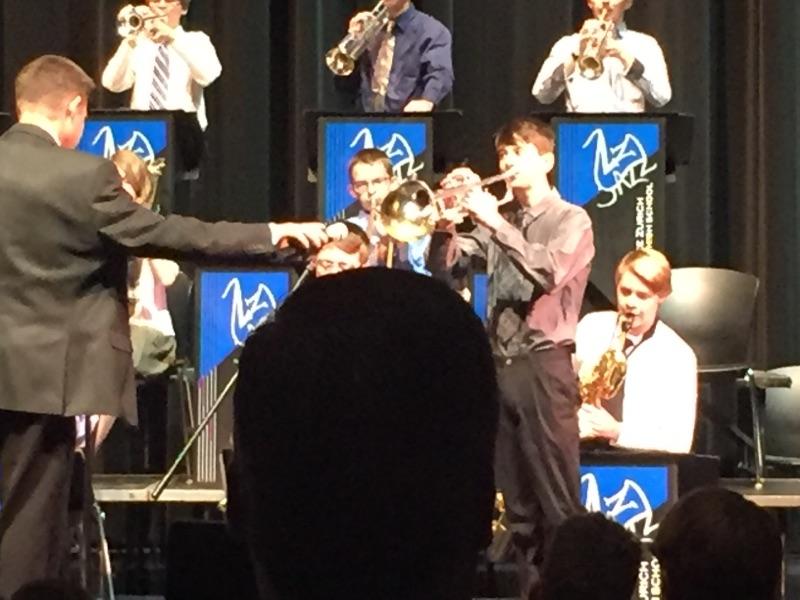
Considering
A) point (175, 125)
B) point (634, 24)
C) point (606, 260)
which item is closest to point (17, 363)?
point (175, 125)

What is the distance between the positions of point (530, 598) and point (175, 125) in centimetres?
420

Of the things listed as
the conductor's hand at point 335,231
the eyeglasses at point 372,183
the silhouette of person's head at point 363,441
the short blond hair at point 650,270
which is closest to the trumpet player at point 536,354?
the short blond hair at point 650,270

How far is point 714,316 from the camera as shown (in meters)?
5.91

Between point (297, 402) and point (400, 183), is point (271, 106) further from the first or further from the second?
point (297, 402)

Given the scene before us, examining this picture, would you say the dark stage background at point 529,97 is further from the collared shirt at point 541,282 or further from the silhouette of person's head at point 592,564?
the silhouette of person's head at point 592,564

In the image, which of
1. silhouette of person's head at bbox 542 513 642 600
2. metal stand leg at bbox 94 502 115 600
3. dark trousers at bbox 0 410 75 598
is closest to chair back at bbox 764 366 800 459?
metal stand leg at bbox 94 502 115 600

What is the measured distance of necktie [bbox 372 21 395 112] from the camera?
6230mm

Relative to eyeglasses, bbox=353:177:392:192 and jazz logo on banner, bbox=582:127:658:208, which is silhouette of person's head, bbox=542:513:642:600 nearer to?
eyeglasses, bbox=353:177:392:192

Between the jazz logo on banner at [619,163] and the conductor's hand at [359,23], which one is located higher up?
the conductor's hand at [359,23]

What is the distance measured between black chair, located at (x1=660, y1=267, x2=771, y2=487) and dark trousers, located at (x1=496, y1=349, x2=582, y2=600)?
1.18m

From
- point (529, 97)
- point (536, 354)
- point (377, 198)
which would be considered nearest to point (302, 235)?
point (536, 354)

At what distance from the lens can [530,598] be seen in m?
1.88

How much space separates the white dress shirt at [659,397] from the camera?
519cm

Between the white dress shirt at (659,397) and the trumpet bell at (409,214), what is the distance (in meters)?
0.86
